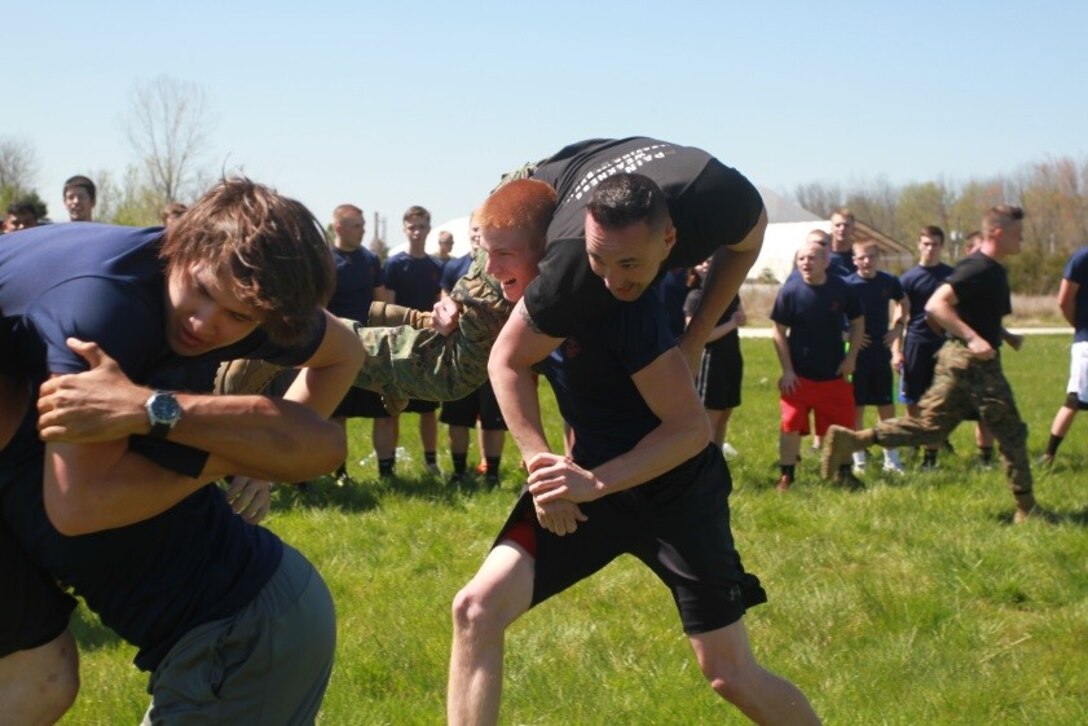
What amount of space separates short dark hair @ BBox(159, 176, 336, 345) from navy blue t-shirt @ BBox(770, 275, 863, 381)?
8.28 meters

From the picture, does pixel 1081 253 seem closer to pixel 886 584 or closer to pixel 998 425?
pixel 998 425

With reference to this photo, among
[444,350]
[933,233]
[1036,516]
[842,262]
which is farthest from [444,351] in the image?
[933,233]

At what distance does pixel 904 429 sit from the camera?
941 centimetres

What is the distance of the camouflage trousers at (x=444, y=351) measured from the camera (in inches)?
195

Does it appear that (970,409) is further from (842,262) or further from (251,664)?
(251,664)

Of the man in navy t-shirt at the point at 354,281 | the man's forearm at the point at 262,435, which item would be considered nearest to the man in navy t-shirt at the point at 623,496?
the man's forearm at the point at 262,435

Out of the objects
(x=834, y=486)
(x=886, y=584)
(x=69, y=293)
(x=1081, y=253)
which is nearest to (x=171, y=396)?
(x=69, y=293)

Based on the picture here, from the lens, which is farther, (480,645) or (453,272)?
(453,272)

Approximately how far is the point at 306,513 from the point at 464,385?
414cm

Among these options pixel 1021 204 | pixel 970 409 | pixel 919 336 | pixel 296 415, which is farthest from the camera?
pixel 1021 204

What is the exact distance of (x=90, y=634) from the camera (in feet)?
→ 20.3

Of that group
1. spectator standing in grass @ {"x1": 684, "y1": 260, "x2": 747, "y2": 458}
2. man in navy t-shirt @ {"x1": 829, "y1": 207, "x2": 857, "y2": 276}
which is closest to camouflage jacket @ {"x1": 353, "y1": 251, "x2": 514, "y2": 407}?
spectator standing in grass @ {"x1": 684, "y1": 260, "x2": 747, "y2": 458}

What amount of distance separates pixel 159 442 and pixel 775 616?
13.3ft

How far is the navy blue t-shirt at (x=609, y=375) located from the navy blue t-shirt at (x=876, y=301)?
8533mm
